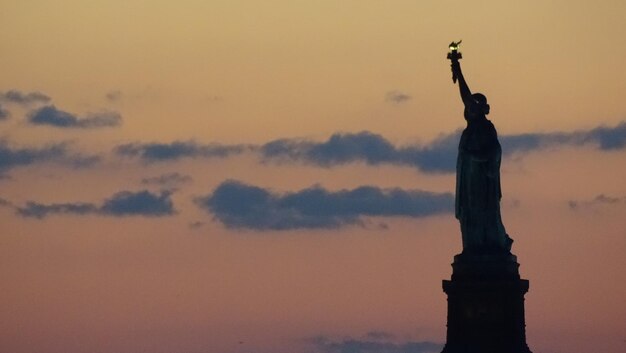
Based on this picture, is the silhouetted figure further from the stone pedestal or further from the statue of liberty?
the stone pedestal

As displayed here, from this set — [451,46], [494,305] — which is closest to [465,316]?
[494,305]

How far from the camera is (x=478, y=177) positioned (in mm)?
81562

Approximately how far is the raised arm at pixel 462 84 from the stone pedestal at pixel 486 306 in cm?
377

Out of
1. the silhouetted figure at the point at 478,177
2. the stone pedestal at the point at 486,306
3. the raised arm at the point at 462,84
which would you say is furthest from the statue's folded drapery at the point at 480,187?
the stone pedestal at the point at 486,306

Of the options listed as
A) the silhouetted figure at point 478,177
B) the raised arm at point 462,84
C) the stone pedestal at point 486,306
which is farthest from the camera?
the raised arm at point 462,84

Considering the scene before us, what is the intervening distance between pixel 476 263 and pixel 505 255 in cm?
73

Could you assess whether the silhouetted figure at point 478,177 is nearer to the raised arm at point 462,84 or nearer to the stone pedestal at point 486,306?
the raised arm at point 462,84

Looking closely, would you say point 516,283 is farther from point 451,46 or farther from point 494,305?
point 451,46

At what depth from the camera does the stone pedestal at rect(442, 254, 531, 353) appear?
80250 millimetres

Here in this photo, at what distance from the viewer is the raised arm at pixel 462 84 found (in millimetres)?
81562

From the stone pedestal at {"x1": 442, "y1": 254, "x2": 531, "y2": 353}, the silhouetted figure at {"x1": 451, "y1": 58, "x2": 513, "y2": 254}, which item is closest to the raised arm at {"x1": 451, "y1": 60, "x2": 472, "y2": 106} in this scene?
the silhouetted figure at {"x1": 451, "y1": 58, "x2": 513, "y2": 254}

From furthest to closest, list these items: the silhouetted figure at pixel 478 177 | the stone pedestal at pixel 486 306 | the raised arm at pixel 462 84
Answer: the raised arm at pixel 462 84, the silhouetted figure at pixel 478 177, the stone pedestal at pixel 486 306

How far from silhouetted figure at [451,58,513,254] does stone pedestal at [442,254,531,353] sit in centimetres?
74

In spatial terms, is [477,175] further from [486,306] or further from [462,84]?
[486,306]
